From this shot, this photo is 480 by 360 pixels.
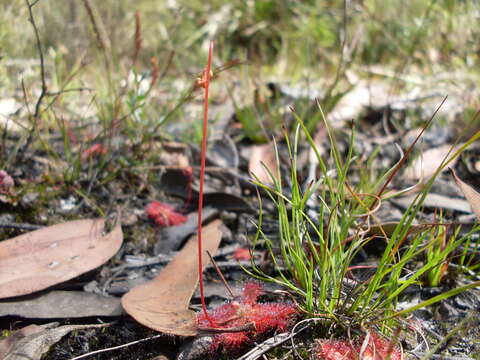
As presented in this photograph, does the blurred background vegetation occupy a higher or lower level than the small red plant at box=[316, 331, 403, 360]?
higher

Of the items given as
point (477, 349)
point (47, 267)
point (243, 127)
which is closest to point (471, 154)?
point (243, 127)

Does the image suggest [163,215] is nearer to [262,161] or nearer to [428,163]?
[262,161]

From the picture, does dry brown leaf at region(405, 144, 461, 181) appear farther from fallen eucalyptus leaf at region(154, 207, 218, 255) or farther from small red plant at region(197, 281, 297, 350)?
small red plant at region(197, 281, 297, 350)

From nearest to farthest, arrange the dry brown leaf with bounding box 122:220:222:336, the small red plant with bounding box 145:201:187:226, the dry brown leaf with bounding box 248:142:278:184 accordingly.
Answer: the dry brown leaf with bounding box 122:220:222:336
the small red plant with bounding box 145:201:187:226
the dry brown leaf with bounding box 248:142:278:184

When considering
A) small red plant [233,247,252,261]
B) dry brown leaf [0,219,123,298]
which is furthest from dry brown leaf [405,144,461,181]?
dry brown leaf [0,219,123,298]

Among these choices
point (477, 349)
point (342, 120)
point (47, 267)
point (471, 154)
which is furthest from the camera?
point (342, 120)

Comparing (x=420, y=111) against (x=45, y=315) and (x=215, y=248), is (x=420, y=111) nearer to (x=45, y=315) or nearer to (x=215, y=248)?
(x=215, y=248)

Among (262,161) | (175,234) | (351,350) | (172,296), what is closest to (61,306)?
(172,296)
